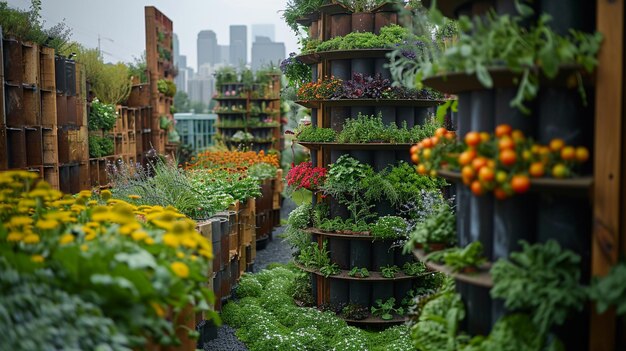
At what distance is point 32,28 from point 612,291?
739 cm

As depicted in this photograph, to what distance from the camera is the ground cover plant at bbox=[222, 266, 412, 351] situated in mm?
6531

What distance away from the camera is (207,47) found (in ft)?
193

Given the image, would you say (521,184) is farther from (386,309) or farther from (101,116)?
(101,116)

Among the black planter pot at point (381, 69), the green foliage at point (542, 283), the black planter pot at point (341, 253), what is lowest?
the black planter pot at point (341, 253)

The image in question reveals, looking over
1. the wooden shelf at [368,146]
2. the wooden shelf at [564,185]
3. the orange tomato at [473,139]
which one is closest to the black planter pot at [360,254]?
the wooden shelf at [368,146]

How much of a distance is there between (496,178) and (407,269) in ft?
15.2

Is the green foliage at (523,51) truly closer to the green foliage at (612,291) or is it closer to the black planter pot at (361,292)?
the green foliage at (612,291)

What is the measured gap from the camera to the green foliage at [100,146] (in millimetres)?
9734

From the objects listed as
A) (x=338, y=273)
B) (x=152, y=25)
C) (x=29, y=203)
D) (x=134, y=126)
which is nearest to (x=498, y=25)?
(x=29, y=203)

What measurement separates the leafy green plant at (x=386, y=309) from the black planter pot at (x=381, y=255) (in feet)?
1.27

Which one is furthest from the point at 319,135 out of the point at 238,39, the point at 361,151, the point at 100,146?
the point at 238,39

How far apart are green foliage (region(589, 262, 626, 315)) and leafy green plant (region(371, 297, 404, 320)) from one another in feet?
15.5

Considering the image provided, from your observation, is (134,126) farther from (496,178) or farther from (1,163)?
(496,178)

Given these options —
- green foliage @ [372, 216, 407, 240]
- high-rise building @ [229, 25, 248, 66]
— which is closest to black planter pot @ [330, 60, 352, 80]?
green foliage @ [372, 216, 407, 240]
